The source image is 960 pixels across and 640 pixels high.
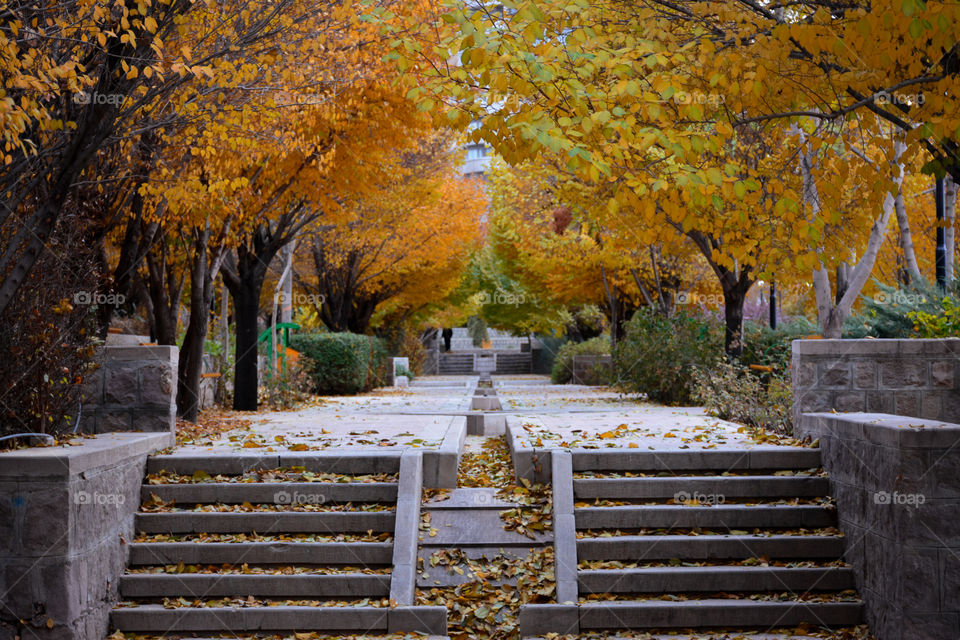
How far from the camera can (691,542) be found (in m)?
7.48

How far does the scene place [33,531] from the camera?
636 cm

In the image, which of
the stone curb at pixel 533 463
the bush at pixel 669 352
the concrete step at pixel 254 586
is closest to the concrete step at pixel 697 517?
the stone curb at pixel 533 463

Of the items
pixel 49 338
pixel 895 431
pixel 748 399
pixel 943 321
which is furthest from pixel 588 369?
pixel 49 338

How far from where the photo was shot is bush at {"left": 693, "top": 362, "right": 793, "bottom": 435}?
11.0 meters

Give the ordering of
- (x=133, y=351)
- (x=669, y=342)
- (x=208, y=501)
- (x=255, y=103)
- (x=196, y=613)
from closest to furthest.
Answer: (x=196, y=613), (x=208, y=501), (x=133, y=351), (x=255, y=103), (x=669, y=342)

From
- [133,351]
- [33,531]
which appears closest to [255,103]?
[133,351]

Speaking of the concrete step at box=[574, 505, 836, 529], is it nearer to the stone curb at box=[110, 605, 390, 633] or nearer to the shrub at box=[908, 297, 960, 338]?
the stone curb at box=[110, 605, 390, 633]

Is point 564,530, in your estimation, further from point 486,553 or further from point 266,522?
point 266,522

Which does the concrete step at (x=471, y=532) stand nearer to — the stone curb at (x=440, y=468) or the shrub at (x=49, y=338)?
the stone curb at (x=440, y=468)

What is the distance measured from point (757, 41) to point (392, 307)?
1162 inches

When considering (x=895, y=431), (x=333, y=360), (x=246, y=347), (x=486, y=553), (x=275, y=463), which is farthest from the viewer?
(x=333, y=360)

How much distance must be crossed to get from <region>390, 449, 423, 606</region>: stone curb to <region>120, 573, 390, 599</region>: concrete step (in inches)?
7.3

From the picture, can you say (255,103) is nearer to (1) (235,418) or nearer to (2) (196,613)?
(1) (235,418)

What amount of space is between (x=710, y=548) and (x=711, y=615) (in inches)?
31.2
